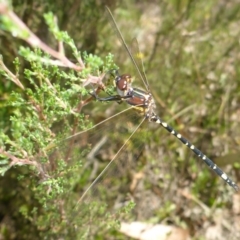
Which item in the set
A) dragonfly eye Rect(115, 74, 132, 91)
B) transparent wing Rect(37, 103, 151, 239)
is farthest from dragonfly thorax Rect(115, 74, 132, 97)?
transparent wing Rect(37, 103, 151, 239)

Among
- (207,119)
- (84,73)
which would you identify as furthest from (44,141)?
(207,119)

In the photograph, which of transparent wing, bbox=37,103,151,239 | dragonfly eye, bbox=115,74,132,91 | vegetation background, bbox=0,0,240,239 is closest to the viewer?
transparent wing, bbox=37,103,151,239

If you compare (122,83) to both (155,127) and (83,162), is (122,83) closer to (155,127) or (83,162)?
(83,162)

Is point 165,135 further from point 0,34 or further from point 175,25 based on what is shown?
point 0,34

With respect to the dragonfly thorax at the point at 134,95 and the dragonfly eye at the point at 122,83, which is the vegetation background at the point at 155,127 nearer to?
the dragonfly thorax at the point at 134,95

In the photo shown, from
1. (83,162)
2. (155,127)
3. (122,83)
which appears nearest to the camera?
(122,83)

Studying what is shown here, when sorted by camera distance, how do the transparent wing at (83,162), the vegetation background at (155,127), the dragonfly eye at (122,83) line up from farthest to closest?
the vegetation background at (155,127), the dragonfly eye at (122,83), the transparent wing at (83,162)

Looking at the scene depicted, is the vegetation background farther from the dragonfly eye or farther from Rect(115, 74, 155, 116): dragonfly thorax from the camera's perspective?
the dragonfly eye

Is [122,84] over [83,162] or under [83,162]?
over

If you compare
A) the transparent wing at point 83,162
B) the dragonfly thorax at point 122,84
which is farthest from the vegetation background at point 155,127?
the dragonfly thorax at point 122,84

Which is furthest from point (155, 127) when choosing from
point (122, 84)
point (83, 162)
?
point (122, 84)

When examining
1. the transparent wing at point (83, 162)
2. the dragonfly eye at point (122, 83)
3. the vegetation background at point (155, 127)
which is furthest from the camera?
the vegetation background at point (155, 127)

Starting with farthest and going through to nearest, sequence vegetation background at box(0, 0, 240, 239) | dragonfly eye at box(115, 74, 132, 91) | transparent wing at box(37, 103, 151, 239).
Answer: vegetation background at box(0, 0, 240, 239) → dragonfly eye at box(115, 74, 132, 91) → transparent wing at box(37, 103, 151, 239)
